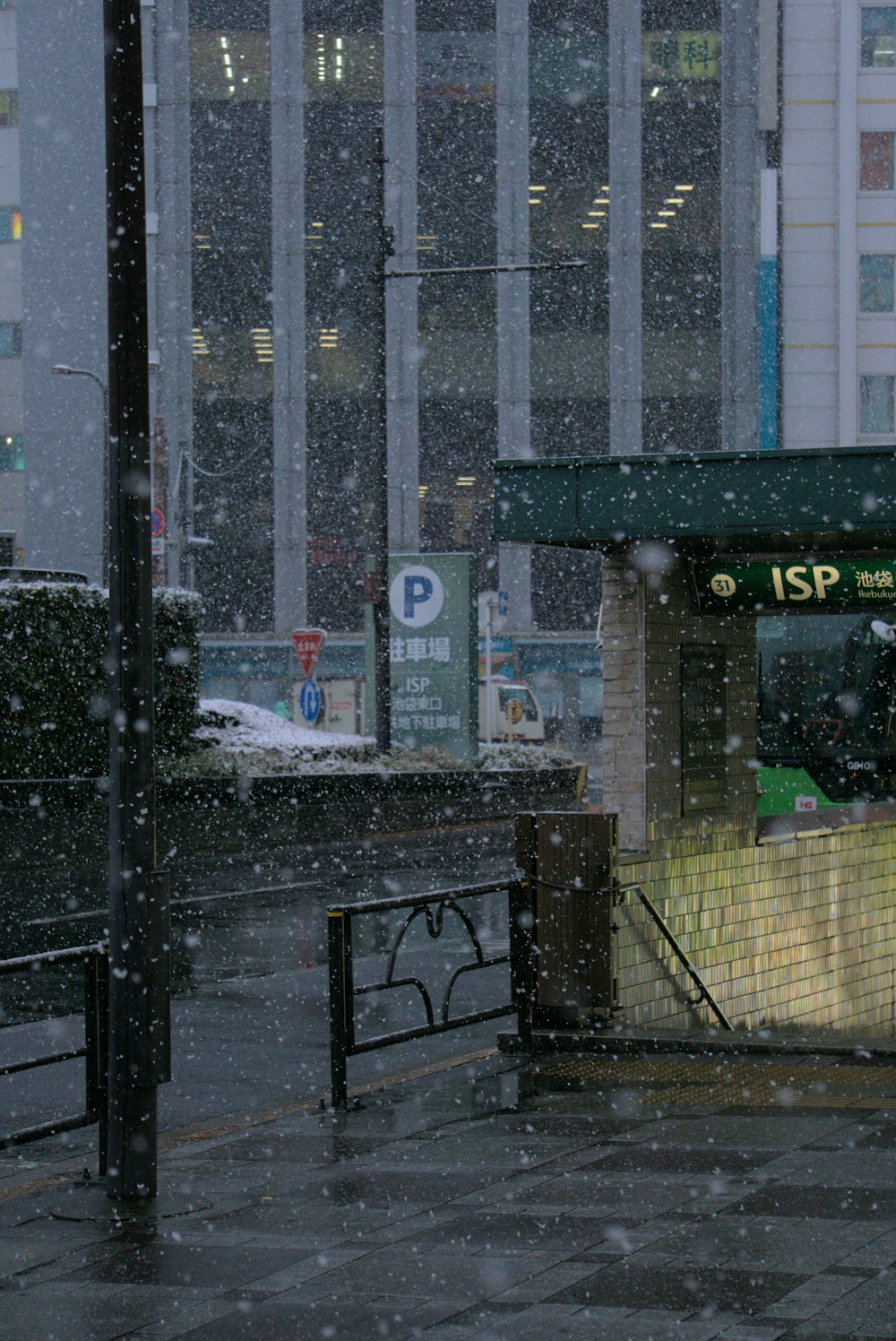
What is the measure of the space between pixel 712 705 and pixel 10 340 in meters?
45.4

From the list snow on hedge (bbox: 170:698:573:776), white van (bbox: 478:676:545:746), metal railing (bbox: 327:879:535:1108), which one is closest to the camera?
metal railing (bbox: 327:879:535:1108)

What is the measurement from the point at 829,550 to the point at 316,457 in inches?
1735

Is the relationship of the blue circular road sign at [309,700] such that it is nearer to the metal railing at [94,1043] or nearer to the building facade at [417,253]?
the building facade at [417,253]

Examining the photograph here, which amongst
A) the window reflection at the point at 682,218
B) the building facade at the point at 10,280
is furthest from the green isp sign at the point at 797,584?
the building facade at the point at 10,280

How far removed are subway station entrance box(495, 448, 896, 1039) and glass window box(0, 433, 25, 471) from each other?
42.6 metres

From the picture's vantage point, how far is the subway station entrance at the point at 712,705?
36.5 ft

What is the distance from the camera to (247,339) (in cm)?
5553

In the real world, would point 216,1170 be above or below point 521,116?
below

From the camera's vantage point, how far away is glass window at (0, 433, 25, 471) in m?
54.1

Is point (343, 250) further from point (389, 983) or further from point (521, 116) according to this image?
point (389, 983)

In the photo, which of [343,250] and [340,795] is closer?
[340,795]

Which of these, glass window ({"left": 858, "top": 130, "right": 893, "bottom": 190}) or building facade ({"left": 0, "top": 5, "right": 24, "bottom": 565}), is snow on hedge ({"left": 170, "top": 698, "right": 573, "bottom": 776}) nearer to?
building facade ({"left": 0, "top": 5, "right": 24, "bottom": 565})

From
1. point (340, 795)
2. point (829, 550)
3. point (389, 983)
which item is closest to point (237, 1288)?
point (389, 983)

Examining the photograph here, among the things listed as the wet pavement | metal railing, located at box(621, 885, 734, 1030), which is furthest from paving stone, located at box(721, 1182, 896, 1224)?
metal railing, located at box(621, 885, 734, 1030)
